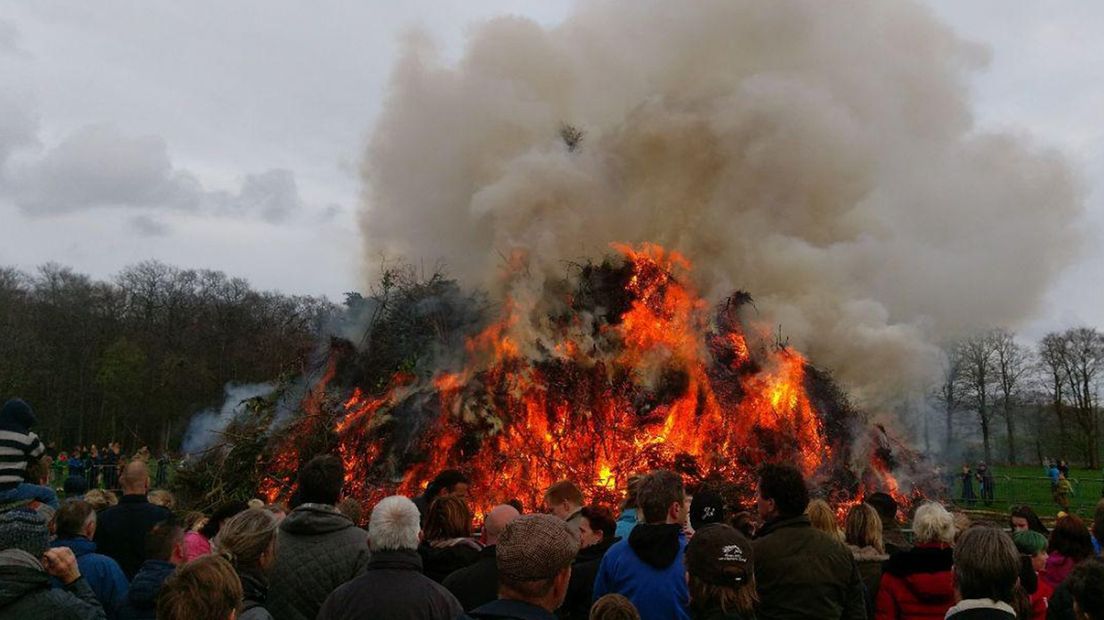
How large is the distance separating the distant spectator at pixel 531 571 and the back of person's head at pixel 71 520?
3084mm

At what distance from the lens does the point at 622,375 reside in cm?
1434

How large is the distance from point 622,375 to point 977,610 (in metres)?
11.0

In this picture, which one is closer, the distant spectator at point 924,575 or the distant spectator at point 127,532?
the distant spectator at point 924,575

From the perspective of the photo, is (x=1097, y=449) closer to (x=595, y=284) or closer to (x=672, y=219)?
(x=672, y=219)

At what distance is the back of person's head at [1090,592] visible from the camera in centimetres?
305

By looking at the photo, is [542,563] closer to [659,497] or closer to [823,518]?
[659,497]

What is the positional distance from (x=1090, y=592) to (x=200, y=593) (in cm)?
344

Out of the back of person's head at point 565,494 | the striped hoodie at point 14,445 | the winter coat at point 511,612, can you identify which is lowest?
the winter coat at point 511,612

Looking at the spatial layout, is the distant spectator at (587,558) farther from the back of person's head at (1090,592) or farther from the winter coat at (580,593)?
the back of person's head at (1090,592)

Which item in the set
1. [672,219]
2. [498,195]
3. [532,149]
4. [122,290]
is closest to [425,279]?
[498,195]

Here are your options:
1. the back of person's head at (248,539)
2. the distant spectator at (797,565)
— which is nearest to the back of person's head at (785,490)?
A: the distant spectator at (797,565)

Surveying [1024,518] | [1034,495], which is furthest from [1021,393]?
[1024,518]

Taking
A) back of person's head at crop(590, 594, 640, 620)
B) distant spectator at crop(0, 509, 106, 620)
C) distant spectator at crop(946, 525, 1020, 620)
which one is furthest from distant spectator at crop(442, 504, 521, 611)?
distant spectator at crop(946, 525, 1020, 620)

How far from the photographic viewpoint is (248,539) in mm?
3770
